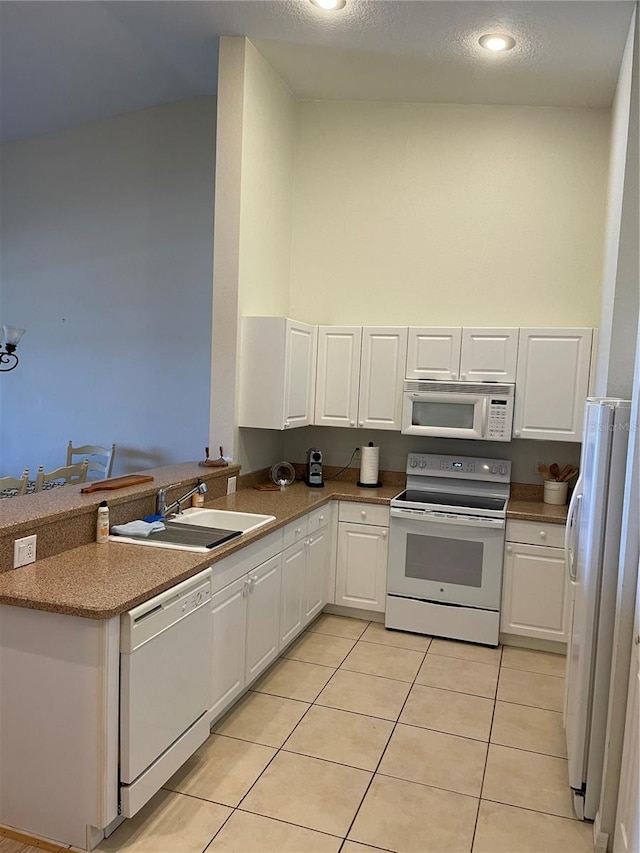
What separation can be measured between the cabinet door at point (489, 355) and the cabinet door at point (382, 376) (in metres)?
0.41

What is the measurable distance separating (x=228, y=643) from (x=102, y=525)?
0.77 meters

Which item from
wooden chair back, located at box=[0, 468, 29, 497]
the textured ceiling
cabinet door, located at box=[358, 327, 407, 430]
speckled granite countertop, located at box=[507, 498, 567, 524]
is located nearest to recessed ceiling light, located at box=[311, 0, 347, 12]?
the textured ceiling

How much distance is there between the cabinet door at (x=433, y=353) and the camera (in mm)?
4289

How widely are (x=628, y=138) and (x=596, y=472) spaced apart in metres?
1.94

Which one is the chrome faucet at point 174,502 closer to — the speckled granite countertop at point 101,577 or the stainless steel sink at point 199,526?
the stainless steel sink at point 199,526

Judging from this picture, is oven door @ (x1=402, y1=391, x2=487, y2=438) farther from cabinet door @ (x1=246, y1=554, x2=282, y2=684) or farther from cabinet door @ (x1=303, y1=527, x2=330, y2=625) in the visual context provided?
cabinet door @ (x1=246, y1=554, x2=282, y2=684)

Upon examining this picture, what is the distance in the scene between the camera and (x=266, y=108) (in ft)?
13.7

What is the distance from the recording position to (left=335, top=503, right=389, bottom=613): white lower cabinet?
14.0 feet

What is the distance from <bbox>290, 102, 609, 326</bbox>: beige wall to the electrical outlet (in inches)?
111

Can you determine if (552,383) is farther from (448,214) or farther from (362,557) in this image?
(362,557)

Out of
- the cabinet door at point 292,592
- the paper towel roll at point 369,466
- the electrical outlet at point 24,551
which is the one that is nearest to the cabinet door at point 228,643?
the cabinet door at point 292,592

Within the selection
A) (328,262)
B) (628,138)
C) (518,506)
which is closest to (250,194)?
(328,262)

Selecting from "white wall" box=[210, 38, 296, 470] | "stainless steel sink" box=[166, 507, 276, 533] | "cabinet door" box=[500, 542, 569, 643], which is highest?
"white wall" box=[210, 38, 296, 470]

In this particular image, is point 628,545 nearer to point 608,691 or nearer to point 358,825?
point 608,691
